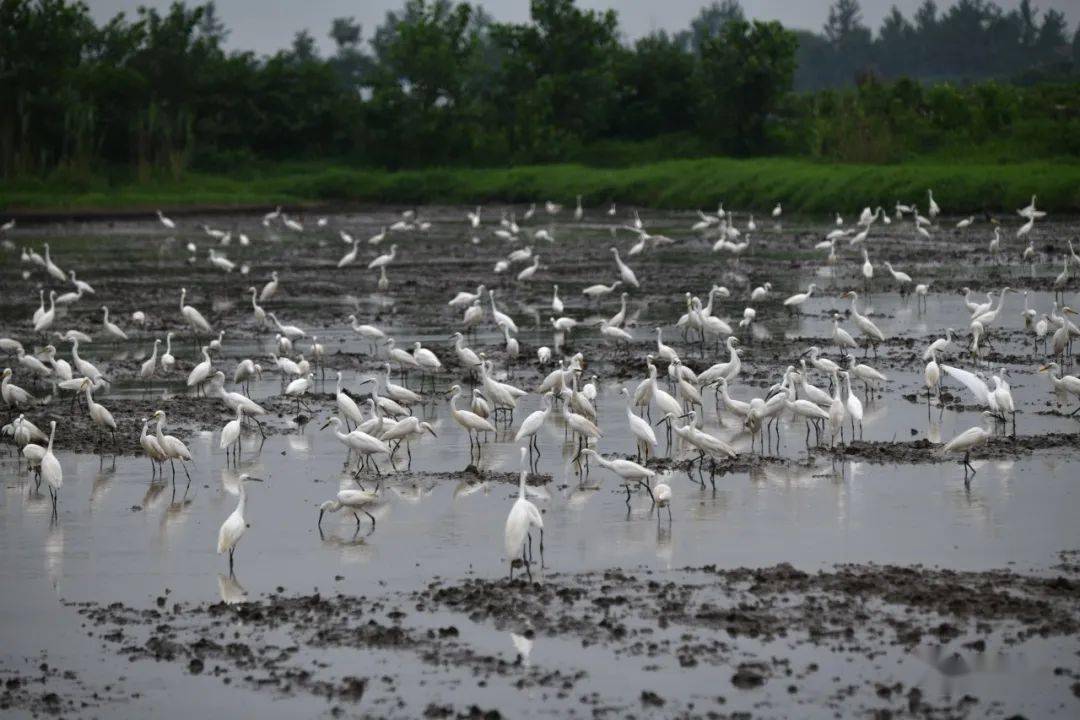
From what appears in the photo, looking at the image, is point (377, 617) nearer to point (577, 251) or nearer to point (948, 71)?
point (577, 251)

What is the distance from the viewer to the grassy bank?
162ft

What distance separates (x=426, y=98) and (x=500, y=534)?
64.1m

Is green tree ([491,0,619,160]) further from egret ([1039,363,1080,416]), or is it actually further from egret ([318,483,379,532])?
egret ([318,483,379,532])

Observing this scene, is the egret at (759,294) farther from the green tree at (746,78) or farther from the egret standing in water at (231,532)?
the green tree at (746,78)

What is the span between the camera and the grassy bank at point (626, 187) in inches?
1943

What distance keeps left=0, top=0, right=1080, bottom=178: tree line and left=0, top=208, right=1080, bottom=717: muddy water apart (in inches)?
1680

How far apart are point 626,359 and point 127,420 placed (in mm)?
7398

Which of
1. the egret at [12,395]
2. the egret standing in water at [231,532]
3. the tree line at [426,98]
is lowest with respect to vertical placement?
the egret standing in water at [231,532]

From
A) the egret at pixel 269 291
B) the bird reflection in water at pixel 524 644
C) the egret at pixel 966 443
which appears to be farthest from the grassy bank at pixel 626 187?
the bird reflection in water at pixel 524 644

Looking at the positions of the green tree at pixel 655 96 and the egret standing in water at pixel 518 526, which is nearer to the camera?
the egret standing in water at pixel 518 526

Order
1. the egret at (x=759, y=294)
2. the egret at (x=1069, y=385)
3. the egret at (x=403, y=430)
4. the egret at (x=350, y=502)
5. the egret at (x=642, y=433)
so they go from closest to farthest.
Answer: the egret at (x=350, y=502) → the egret at (x=642, y=433) → the egret at (x=403, y=430) → the egret at (x=1069, y=385) → the egret at (x=759, y=294)

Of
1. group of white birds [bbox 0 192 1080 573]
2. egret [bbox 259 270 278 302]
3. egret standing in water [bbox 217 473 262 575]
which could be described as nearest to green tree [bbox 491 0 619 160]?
egret [bbox 259 270 278 302]

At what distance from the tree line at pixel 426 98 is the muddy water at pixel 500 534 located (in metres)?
42.7

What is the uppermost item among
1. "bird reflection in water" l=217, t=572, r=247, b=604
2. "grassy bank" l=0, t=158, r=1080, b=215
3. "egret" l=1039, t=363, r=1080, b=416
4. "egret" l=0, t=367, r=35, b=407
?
"grassy bank" l=0, t=158, r=1080, b=215
